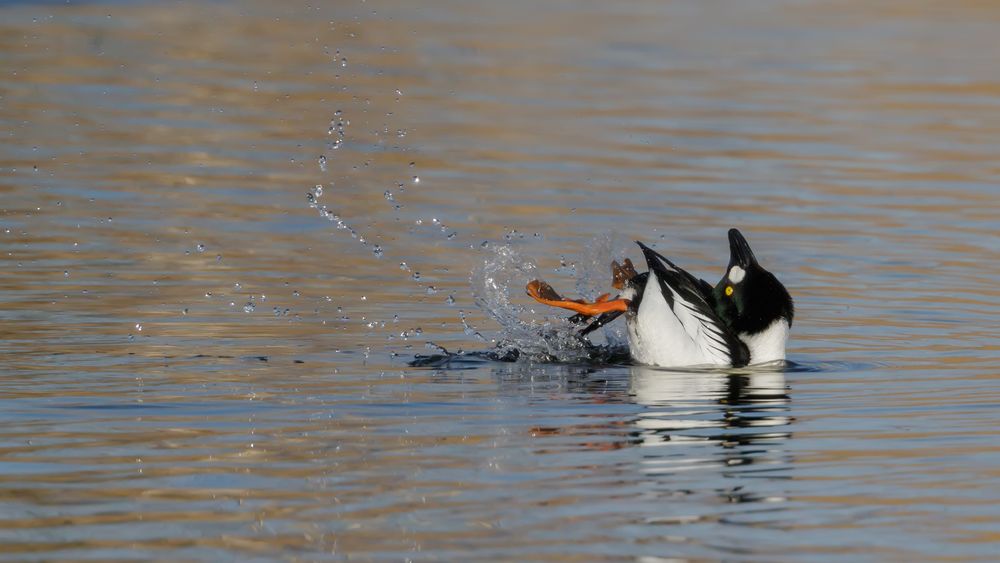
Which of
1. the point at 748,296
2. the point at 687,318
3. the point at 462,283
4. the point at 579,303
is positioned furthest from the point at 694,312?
the point at 462,283

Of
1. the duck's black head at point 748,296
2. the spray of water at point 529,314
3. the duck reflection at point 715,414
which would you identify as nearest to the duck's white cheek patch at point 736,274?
the duck's black head at point 748,296

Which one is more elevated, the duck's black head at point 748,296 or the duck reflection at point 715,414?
the duck's black head at point 748,296

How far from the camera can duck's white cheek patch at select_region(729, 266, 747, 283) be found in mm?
10766

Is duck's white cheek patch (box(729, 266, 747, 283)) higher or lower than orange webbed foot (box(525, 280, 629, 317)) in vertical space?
higher

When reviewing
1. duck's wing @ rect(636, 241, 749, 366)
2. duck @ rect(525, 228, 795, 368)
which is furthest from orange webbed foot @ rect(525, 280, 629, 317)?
duck's wing @ rect(636, 241, 749, 366)

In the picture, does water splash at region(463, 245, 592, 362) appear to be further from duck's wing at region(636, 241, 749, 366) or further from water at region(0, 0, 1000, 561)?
duck's wing at region(636, 241, 749, 366)

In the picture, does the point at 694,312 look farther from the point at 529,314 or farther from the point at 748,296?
the point at 529,314

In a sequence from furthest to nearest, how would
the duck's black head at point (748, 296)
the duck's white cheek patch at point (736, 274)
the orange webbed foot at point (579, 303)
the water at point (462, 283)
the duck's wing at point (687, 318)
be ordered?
the duck's white cheek patch at point (736, 274), the duck's black head at point (748, 296), the orange webbed foot at point (579, 303), the duck's wing at point (687, 318), the water at point (462, 283)

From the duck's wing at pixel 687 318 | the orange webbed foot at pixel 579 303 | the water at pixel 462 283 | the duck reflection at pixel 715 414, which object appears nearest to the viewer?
the water at pixel 462 283

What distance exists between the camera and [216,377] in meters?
9.54

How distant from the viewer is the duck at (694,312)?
10359mm

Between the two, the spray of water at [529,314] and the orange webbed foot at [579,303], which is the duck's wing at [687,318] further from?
the spray of water at [529,314]

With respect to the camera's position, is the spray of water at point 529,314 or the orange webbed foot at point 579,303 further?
the spray of water at point 529,314

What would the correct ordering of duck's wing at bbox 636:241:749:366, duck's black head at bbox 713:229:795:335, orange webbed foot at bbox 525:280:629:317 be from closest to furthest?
duck's wing at bbox 636:241:749:366 < orange webbed foot at bbox 525:280:629:317 < duck's black head at bbox 713:229:795:335
